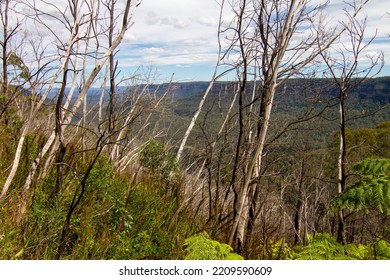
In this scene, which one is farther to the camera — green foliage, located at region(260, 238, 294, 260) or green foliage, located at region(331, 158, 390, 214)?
green foliage, located at region(260, 238, 294, 260)

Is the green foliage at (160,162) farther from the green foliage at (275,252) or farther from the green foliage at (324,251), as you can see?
the green foliage at (324,251)

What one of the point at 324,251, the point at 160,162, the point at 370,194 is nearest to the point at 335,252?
the point at 324,251

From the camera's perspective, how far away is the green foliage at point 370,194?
7.87 feet

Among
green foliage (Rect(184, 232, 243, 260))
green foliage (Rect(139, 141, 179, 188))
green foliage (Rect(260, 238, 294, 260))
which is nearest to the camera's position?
green foliage (Rect(184, 232, 243, 260))

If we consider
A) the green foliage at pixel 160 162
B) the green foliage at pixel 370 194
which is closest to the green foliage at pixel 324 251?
the green foliage at pixel 370 194

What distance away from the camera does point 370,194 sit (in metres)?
2.44

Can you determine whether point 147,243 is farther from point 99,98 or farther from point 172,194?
point 99,98

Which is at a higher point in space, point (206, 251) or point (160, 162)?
point (160, 162)

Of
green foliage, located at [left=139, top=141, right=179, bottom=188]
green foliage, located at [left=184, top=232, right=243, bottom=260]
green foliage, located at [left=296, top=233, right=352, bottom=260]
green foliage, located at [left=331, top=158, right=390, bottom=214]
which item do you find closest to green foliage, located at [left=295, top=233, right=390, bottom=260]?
green foliage, located at [left=296, top=233, right=352, bottom=260]

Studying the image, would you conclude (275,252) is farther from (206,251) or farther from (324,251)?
(206,251)

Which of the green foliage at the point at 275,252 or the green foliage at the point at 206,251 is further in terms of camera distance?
the green foliage at the point at 275,252

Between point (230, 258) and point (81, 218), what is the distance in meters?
1.22

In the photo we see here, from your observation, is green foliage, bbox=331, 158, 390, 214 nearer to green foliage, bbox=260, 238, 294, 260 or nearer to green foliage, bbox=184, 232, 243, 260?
green foliage, bbox=260, 238, 294, 260

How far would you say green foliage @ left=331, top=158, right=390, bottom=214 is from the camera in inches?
94.5
